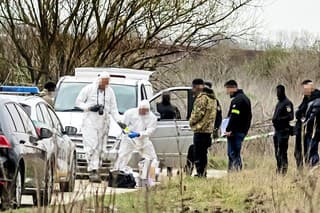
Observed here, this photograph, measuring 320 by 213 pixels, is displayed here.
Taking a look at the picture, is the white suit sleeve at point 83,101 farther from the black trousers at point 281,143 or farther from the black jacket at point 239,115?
the black trousers at point 281,143

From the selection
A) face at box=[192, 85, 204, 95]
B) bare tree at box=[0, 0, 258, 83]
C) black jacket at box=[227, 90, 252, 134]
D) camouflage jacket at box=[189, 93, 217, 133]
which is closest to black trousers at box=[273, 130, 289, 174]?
black jacket at box=[227, 90, 252, 134]

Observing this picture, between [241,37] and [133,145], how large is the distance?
13.2 m

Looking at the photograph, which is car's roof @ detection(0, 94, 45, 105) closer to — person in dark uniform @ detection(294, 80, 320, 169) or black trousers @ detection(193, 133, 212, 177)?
black trousers @ detection(193, 133, 212, 177)

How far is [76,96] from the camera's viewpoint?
19.1m

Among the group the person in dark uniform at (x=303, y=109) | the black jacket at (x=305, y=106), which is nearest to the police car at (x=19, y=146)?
the person in dark uniform at (x=303, y=109)

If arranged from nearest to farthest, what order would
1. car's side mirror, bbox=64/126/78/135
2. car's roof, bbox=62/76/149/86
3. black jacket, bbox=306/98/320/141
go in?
black jacket, bbox=306/98/320/141 < car's side mirror, bbox=64/126/78/135 < car's roof, bbox=62/76/149/86

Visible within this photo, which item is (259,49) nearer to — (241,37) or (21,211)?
(241,37)

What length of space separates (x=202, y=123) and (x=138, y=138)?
1.12 metres

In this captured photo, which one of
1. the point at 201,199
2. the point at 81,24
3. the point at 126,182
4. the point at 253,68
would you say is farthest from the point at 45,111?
the point at 253,68

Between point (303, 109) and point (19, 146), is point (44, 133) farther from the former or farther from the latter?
point (303, 109)

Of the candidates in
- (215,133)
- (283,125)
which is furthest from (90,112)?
(215,133)

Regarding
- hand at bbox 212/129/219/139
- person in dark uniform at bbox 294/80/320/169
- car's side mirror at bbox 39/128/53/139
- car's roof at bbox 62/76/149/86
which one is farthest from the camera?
car's roof at bbox 62/76/149/86

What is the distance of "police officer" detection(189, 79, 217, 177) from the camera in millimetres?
16000

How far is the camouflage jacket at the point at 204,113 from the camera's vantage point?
15977mm
